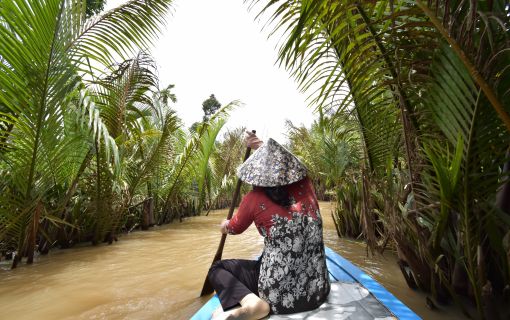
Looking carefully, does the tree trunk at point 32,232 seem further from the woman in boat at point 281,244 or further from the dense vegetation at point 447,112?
the dense vegetation at point 447,112

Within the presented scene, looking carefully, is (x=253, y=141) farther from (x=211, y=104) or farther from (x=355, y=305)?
(x=211, y=104)

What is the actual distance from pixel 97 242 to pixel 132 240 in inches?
28.3

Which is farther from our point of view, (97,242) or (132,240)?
(132,240)

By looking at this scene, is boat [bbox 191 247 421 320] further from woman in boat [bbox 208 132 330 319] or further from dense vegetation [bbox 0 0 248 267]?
dense vegetation [bbox 0 0 248 267]

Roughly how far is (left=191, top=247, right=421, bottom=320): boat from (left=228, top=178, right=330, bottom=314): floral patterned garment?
7cm

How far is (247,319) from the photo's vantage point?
5.10ft

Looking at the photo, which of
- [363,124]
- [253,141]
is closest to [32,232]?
[253,141]

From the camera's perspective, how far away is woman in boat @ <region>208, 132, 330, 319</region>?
1.66 metres

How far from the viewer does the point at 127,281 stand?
304 centimetres

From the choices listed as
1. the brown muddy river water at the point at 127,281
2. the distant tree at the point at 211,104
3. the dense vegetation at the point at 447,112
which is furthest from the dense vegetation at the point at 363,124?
the distant tree at the point at 211,104

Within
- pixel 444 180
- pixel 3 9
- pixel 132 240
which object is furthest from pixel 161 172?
pixel 444 180

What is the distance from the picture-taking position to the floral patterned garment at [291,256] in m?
1.66

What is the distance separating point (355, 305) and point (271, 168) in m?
0.94

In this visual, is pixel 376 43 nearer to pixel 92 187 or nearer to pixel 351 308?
pixel 351 308
